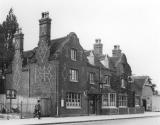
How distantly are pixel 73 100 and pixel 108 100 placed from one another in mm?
7759

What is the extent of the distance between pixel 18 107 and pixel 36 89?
10.1 feet

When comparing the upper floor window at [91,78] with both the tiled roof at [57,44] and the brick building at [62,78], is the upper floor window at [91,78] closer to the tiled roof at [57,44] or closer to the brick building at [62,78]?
the brick building at [62,78]

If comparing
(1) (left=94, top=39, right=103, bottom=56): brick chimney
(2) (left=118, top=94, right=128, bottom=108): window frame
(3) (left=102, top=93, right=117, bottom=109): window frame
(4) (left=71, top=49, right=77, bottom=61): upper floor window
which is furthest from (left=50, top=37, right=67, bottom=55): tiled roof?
(2) (left=118, top=94, right=128, bottom=108): window frame

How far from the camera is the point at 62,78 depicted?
40.2 m

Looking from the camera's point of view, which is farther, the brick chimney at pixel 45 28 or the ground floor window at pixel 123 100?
the ground floor window at pixel 123 100

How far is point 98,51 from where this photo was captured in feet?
177

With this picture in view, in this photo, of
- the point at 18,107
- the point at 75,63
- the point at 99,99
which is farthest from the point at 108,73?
the point at 18,107

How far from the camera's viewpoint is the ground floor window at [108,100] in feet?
156

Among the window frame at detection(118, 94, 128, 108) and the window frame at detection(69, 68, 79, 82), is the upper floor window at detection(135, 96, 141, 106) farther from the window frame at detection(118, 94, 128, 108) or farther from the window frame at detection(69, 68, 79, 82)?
the window frame at detection(69, 68, 79, 82)

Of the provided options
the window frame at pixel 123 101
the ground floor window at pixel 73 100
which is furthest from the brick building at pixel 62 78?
the window frame at pixel 123 101

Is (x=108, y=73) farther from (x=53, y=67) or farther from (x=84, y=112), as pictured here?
(x=53, y=67)

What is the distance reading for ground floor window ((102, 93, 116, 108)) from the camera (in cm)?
4747

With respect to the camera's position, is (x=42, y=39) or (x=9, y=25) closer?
(x=42, y=39)

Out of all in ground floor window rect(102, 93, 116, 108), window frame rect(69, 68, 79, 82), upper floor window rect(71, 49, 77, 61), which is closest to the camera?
window frame rect(69, 68, 79, 82)
